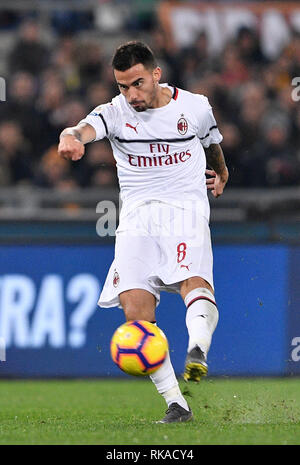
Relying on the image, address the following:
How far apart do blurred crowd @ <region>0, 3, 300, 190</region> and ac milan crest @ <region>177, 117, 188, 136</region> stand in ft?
15.6

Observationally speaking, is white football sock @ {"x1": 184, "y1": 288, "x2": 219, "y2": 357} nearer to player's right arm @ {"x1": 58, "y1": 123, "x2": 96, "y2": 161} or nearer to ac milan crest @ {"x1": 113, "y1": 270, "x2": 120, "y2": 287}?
ac milan crest @ {"x1": 113, "y1": 270, "x2": 120, "y2": 287}

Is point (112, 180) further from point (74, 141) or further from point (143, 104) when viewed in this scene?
point (74, 141)

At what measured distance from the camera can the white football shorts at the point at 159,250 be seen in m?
7.21

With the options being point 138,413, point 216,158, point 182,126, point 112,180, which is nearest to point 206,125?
point 182,126

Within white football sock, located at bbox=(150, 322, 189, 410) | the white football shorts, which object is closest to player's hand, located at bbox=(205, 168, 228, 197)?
the white football shorts

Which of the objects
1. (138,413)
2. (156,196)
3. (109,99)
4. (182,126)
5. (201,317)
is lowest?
(138,413)

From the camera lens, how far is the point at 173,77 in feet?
44.8

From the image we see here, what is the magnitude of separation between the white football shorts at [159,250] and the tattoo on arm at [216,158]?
0.60 metres

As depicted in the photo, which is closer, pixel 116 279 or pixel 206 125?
pixel 116 279

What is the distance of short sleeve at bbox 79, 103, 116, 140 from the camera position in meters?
7.16

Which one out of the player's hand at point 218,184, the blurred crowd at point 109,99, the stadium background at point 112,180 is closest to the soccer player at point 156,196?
the player's hand at point 218,184

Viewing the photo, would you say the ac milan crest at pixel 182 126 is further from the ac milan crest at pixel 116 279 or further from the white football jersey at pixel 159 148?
the ac milan crest at pixel 116 279

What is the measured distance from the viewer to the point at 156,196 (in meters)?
7.42

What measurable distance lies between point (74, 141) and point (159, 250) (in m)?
1.21
